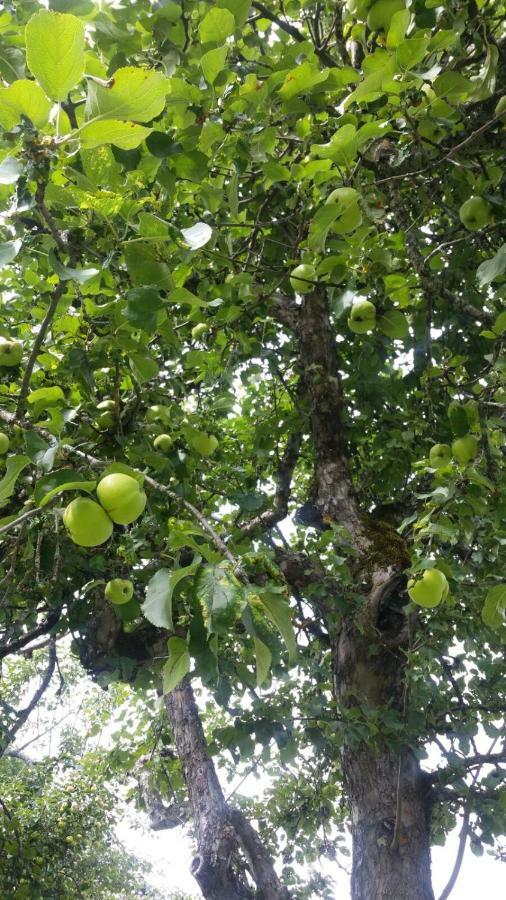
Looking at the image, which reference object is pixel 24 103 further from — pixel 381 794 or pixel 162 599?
pixel 381 794

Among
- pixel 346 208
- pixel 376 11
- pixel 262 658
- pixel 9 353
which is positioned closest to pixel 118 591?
pixel 9 353

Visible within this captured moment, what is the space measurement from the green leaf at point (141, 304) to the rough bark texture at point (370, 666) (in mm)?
1702

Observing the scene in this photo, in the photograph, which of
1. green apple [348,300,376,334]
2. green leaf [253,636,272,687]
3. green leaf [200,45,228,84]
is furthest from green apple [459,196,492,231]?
green leaf [253,636,272,687]

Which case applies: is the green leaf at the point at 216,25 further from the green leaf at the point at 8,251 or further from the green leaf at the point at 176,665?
the green leaf at the point at 176,665

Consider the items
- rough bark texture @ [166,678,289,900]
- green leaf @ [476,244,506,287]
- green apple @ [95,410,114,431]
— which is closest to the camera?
green leaf @ [476,244,506,287]

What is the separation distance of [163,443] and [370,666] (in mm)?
1450

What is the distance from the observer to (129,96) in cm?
100

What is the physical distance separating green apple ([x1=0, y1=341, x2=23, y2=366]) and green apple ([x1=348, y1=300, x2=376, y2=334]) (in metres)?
1.12

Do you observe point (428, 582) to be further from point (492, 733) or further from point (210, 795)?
point (210, 795)

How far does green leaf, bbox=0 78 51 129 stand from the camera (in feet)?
3.27

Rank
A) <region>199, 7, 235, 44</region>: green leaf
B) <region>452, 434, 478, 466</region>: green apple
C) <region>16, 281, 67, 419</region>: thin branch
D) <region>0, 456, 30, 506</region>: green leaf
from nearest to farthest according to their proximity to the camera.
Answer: <region>0, 456, 30, 506</region>: green leaf → <region>16, 281, 67, 419</region>: thin branch → <region>199, 7, 235, 44</region>: green leaf → <region>452, 434, 478, 466</region>: green apple

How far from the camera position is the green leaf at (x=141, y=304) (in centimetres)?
142

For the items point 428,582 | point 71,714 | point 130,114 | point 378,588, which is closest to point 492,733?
point 378,588

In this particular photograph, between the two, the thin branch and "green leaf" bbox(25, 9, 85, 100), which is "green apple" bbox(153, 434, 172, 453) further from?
"green leaf" bbox(25, 9, 85, 100)
